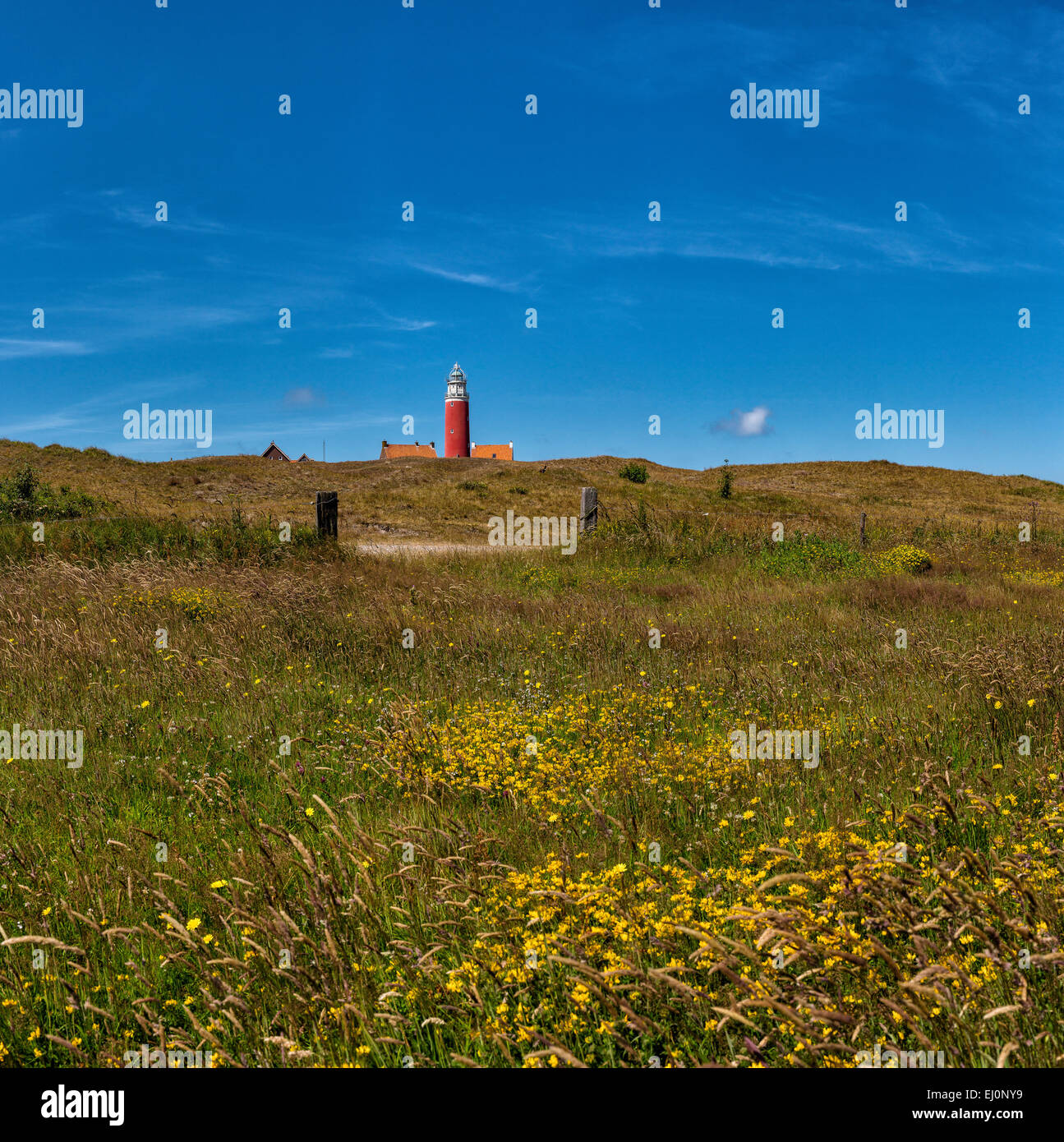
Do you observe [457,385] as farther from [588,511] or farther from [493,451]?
[588,511]

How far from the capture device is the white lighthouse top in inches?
3718

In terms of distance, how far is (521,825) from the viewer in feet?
12.0

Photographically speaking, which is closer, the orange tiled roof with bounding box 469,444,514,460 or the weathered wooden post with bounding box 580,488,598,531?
the weathered wooden post with bounding box 580,488,598,531

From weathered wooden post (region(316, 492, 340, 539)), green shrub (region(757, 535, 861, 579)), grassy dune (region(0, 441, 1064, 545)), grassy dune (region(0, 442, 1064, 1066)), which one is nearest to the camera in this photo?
grassy dune (region(0, 442, 1064, 1066))

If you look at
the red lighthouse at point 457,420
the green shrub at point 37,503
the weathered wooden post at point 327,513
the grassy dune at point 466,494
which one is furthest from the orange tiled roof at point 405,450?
the weathered wooden post at point 327,513

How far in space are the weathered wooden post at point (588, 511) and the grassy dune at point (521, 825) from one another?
7.83 m

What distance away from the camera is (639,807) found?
3.94 meters

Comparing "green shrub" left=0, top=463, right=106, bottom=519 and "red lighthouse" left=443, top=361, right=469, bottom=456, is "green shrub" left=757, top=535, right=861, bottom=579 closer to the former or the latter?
"green shrub" left=0, top=463, right=106, bottom=519

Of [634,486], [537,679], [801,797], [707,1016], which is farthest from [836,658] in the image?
[634,486]

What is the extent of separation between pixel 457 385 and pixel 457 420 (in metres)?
5.31

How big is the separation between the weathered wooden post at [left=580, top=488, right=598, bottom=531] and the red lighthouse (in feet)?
244

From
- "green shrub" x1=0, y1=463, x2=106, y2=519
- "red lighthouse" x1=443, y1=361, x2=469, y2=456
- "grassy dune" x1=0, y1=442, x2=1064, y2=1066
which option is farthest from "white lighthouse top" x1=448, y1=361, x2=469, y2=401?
"grassy dune" x1=0, y1=442, x2=1064, y2=1066

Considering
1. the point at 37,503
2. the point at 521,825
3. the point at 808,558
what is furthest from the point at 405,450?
the point at 521,825
